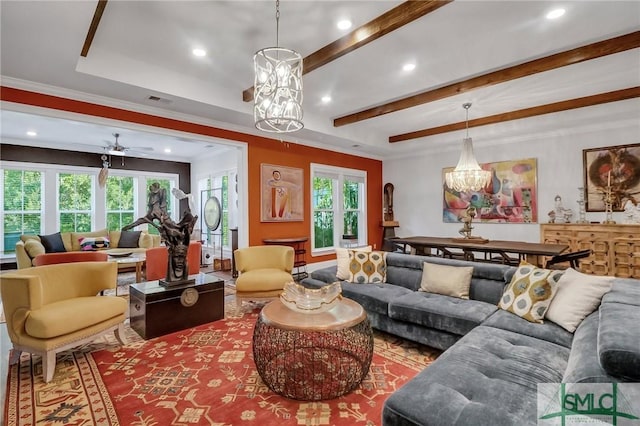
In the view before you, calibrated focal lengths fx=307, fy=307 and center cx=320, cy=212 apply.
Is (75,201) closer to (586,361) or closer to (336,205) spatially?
(336,205)

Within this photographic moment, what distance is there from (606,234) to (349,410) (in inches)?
204

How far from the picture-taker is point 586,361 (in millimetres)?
1436

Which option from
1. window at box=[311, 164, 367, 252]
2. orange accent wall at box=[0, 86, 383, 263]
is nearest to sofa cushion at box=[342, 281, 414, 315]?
orange accent wall at box=[0, 86, 383, 263]

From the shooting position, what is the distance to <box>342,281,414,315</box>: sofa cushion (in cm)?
296

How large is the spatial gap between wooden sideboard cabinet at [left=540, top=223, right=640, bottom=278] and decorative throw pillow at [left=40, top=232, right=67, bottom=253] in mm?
9119

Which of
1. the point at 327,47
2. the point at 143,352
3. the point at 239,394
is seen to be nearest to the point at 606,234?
the point at 327,47

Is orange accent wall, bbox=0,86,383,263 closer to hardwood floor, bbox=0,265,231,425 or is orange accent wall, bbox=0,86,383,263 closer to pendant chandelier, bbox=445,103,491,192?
hardwood floor, bbox=0,265,231,425

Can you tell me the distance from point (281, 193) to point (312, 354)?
11.5 feet

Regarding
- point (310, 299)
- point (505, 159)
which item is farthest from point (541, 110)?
point (310, 299)

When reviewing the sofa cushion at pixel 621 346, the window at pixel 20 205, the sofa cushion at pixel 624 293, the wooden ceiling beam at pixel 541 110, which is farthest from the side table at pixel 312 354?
the window at pixel 20 205

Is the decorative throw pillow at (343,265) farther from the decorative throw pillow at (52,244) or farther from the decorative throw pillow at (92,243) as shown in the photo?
the decorative throw pillow at (52,244)

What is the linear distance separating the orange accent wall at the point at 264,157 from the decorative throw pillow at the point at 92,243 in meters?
3.60

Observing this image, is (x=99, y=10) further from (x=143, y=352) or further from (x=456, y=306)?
(x=456, y=306)

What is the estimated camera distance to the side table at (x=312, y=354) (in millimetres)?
2061
